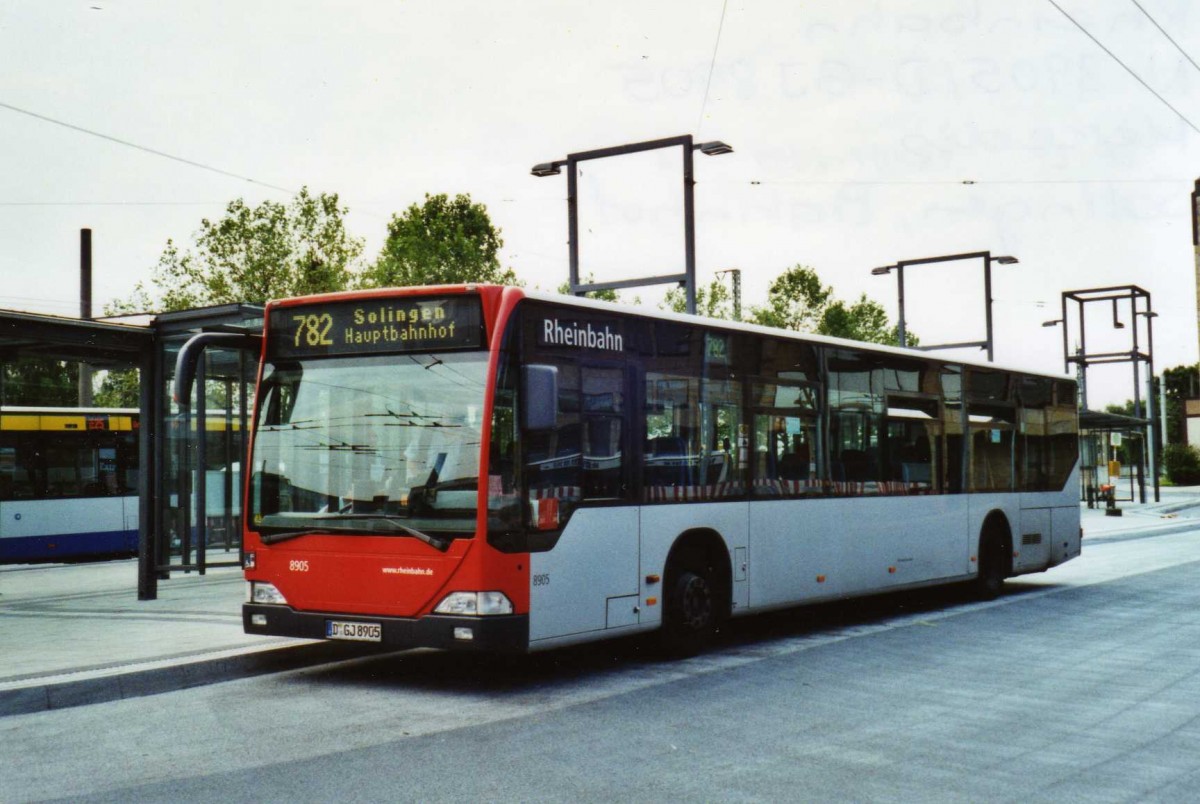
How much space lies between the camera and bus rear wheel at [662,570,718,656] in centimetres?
1013

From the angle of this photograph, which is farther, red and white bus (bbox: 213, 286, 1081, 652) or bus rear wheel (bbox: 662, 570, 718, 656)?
bus rear wheel (bbox: 662, 570, 718, 656)

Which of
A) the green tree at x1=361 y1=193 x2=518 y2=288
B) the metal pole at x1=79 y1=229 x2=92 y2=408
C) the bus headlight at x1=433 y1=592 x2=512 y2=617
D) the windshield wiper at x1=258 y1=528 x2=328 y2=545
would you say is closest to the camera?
the bus headlight at x1=433 y1=592 x2=512 y2=617

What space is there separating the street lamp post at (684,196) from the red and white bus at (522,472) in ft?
23.8

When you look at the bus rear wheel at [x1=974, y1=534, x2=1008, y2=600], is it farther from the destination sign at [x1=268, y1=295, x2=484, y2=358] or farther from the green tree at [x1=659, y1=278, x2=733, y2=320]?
the green tree at [x1=659, y1=278, x2=733, y2=320]

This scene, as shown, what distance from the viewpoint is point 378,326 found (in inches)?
356

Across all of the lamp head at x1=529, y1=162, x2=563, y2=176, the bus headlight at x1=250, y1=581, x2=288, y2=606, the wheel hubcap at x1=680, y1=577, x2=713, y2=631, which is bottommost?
the wheel hubcap at x1=680, y1=577, x2=713, y2=631

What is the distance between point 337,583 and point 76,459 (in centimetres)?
1686

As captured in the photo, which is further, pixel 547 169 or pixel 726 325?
pixel 547 169

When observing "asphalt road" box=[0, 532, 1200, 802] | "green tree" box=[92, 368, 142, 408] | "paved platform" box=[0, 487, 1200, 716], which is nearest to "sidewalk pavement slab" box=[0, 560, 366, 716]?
"paved platform" box=[0, 487, 1200, 716]

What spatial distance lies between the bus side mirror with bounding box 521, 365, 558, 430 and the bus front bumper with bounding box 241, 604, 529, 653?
1344 mm

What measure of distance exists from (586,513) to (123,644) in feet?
13.8

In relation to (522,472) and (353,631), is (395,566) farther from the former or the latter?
(522,472)

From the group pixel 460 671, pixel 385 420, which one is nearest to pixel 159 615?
pixel 460 671

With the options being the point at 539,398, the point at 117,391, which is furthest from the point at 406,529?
the point at 117,391
